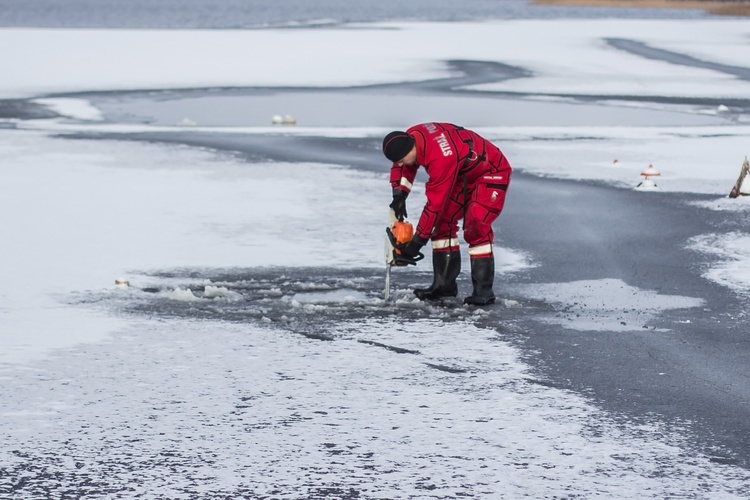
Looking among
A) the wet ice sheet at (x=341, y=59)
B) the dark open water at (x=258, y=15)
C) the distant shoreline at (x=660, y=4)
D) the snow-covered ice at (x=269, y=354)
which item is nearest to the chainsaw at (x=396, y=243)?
the snow-covered ice at (x=269, y=354)

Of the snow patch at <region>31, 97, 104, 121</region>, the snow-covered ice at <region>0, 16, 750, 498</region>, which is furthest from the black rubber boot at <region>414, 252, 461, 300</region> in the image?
the snow patch at <region>31, 97, 104, 121</region>

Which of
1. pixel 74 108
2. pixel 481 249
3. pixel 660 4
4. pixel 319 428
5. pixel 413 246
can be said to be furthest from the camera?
pixel 660 4

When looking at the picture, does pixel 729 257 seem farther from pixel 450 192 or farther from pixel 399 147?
pixel 399 147

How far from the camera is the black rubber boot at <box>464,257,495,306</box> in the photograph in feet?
24.3

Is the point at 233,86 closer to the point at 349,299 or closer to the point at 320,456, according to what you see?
the point at 349,299

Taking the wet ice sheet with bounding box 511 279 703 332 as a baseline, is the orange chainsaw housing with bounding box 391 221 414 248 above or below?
above

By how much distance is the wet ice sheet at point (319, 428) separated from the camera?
444cm

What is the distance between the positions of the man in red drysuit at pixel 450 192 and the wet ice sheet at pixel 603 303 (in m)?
0.49

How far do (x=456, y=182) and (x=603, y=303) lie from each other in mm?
1187

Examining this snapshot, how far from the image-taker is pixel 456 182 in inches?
299

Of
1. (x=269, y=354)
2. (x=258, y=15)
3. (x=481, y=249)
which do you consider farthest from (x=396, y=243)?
(x=258, y=15)

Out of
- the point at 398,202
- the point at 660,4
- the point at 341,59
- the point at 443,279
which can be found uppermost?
the point at 660,4

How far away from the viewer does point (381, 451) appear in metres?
4.77

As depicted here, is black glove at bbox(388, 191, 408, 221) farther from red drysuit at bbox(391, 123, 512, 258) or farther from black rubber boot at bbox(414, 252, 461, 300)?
black rubber boot at bbox(414, 252, 461, 300)
